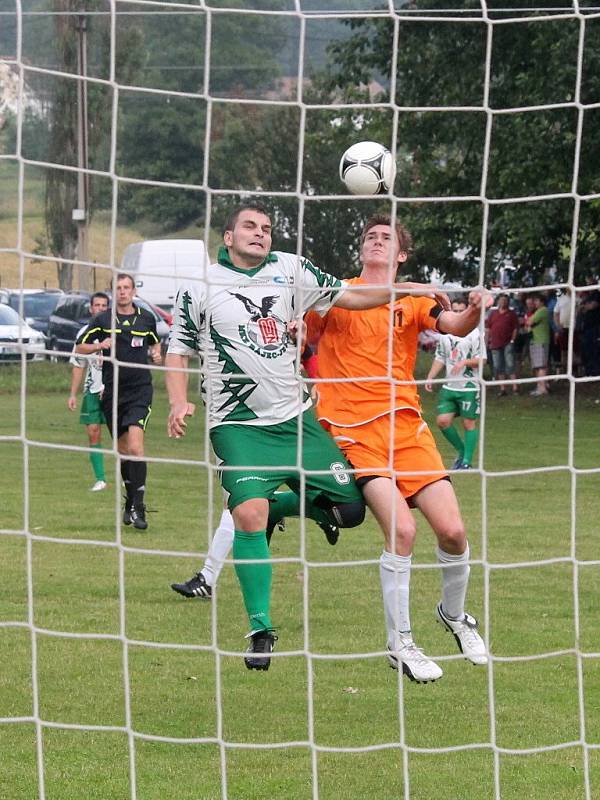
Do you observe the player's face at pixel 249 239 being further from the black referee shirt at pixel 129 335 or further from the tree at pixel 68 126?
the tree at pixel 68 126

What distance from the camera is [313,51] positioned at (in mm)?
45906

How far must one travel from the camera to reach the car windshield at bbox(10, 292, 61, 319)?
33.8 metres

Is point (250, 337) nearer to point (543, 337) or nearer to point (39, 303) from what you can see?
point (543, 337)

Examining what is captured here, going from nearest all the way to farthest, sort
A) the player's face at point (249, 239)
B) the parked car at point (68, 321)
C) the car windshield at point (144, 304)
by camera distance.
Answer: the player's face at point (249, 239) → the car windshield at point (144, 304) → the parked car at point (68, 321)

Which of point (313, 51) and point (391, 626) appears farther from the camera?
point (313, 51)

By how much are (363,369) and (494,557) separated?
13.5 ft

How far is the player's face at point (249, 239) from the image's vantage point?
6191 mm

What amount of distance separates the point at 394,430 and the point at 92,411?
22.0 ft

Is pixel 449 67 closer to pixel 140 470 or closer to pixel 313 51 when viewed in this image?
pixel 140 470

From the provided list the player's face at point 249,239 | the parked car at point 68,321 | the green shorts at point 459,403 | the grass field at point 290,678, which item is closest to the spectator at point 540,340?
the parked car at point 68,321

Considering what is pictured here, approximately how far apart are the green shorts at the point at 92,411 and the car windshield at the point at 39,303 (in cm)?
2112

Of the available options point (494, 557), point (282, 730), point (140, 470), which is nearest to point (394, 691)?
point (282, 730)

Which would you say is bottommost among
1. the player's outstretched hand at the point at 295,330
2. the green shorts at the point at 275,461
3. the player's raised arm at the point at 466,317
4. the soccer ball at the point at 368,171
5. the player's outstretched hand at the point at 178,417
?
the green shorts at the point at 275,461

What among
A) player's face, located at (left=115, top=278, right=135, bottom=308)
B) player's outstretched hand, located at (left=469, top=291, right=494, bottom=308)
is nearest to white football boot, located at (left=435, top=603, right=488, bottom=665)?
player's outstretched hand, located at (left=469, top=291, right=494, bottom=308)
